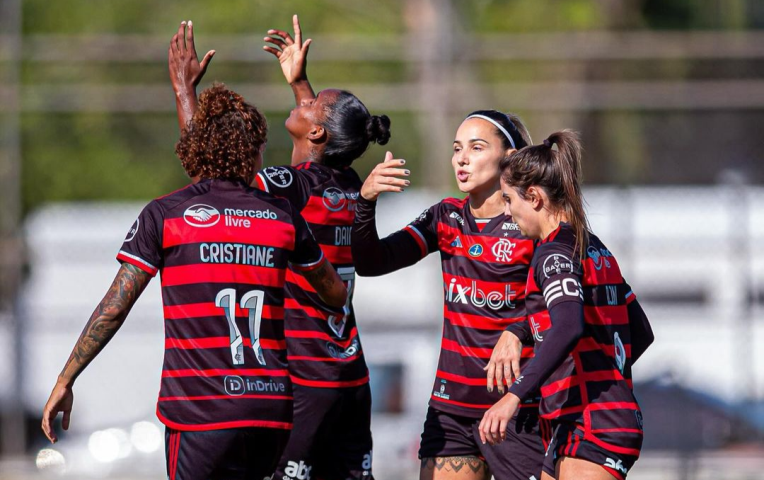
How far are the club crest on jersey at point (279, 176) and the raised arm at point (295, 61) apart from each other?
53 centimetres

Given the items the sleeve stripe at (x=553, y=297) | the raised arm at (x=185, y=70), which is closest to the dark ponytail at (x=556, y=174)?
the sleeve stripe at (x=553, y=297)

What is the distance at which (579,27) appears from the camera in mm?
17625

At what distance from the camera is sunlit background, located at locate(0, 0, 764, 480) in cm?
1120

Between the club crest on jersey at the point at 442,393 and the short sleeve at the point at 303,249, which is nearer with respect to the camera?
the short sleeve at the point at 303,249

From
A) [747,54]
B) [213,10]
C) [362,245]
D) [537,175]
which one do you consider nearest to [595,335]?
[537,175]

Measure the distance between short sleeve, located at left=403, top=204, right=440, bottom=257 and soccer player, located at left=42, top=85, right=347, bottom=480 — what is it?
1018mm

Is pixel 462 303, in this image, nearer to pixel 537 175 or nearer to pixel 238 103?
pixel 537 175

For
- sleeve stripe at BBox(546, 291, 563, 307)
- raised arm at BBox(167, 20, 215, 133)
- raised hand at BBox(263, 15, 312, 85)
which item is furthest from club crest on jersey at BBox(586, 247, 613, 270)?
raised arm at BBox(167, 20, 215, 133)

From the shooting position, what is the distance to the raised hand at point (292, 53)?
5207mm

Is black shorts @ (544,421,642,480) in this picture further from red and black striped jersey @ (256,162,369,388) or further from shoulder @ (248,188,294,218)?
shoulder @ (248,188,294,218)

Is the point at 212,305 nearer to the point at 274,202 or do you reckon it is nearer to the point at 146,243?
the point at 146,243

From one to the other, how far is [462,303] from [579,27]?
1380 centimetres

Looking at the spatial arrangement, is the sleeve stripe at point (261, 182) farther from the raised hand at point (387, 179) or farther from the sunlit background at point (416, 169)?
the sunlit background at point (416, 169)

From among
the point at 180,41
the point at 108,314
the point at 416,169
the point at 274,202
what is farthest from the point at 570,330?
the point at 416,169
